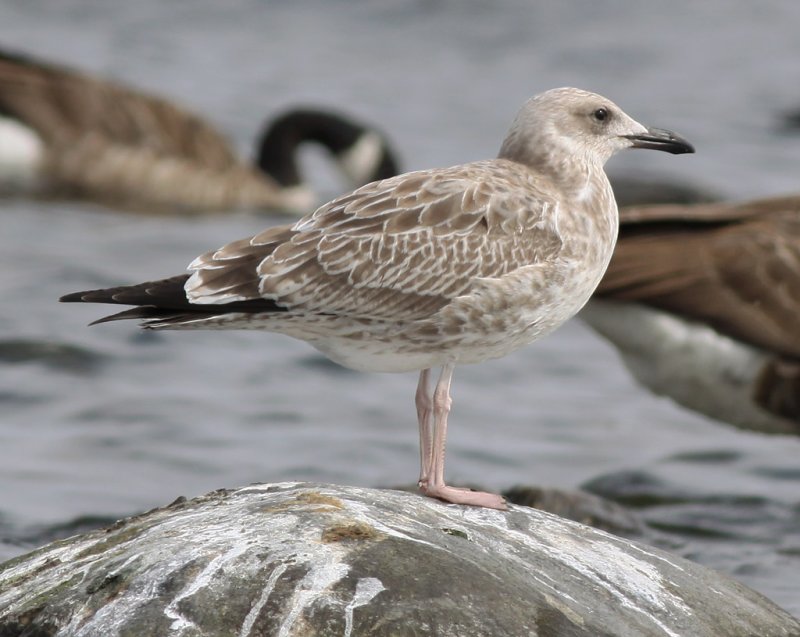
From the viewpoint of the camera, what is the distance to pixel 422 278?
610 cm

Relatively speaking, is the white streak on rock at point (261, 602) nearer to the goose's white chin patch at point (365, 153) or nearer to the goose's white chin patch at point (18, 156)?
the goose's white chin patch at point (18, 156)

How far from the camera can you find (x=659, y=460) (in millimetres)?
11031

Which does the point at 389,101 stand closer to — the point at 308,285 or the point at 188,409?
the point at 188,409

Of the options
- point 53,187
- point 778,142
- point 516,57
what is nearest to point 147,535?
point 53,187

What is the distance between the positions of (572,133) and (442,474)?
5.11 feet

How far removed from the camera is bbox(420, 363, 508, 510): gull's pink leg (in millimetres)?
6066

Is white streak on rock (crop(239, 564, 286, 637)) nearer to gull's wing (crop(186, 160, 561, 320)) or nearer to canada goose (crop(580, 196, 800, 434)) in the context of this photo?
gull's wing (crop(186, 160, 561, 320))

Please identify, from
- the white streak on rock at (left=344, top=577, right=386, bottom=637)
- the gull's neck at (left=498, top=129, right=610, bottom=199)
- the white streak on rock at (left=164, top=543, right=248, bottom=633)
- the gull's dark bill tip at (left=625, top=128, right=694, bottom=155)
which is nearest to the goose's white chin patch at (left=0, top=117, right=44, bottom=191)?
the gull's neck at (left=498, top=129, right=610, bottom=199)

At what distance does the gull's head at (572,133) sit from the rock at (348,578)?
5.18 feet

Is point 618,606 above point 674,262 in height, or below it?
below

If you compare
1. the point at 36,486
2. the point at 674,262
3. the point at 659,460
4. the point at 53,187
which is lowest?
the point at 659,460

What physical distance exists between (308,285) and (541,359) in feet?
25.0

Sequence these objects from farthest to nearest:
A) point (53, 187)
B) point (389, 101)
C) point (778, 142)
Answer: point (389, 101), point (778, 142), point (53, 187)

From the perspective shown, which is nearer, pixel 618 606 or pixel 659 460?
pixel 618 606
